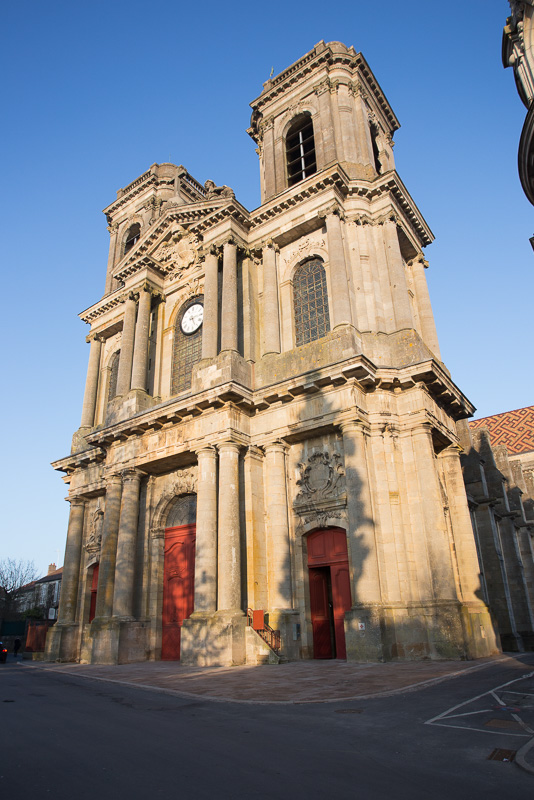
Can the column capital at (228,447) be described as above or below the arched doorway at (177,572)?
above

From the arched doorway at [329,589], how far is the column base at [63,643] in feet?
36.6

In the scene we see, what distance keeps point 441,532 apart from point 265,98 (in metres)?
20.8

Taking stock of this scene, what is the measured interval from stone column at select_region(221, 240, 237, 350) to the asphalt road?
488 inches

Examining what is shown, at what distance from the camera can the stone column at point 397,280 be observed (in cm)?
1828

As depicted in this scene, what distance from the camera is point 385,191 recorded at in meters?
20.1

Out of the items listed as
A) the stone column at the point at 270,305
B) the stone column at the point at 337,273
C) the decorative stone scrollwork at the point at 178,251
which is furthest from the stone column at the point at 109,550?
the stone column at the point at 337,273

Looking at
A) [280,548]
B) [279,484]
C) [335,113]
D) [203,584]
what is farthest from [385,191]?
[203,584]

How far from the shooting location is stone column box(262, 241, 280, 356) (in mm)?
19453

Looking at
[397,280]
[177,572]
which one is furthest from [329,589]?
[397,280]

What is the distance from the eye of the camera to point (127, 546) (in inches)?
770

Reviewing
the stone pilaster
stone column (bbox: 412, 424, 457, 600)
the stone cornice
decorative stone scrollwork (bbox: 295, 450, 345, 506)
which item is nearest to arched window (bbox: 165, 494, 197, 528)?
A: decorative stone scrollwork (bbox: 295, 450, 345, 506)

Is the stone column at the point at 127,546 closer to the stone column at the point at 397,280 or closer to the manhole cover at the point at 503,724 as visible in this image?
the stone column at the point at 397,280

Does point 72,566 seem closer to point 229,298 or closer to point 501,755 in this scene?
point 229,298

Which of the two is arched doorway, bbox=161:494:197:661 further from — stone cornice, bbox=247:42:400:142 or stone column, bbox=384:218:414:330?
stone cornice, bbox=247:42:400:142
